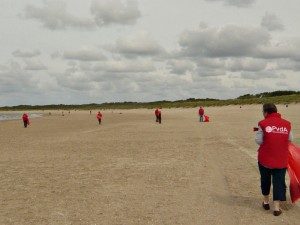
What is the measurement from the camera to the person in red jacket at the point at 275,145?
23.6 feet

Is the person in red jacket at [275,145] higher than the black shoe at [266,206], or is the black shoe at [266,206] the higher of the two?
the person in red jacket at [275,145]

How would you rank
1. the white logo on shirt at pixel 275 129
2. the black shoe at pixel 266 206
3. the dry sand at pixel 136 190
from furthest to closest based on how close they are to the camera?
1. the black shoe at pixel 266 206
2. the dry sand at pixel 136 190
3. the white logo on shirt at pixel 275 129

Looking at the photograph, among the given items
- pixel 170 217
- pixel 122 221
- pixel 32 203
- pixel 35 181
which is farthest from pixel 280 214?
pixel 35 181

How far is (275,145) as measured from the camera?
284 inches

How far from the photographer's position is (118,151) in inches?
680

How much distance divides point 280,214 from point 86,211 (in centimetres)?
383

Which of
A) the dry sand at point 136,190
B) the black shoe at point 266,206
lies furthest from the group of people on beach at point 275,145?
the dry sand at point 136,190

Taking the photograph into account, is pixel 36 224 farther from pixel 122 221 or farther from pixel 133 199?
pixel 133 199

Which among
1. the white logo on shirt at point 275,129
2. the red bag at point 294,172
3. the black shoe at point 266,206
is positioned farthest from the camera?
the red bag at point 294,172

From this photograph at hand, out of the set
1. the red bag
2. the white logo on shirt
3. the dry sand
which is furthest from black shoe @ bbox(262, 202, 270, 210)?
the white logo on shirt

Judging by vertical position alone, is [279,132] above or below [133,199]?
above

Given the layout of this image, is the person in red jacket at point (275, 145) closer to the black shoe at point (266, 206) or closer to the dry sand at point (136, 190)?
the black shoe at point (266, 206)

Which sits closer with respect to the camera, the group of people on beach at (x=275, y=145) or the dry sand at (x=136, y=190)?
the group of people on beach at (x=275, y=145)

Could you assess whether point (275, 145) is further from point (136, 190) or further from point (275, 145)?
point (136, 190)
